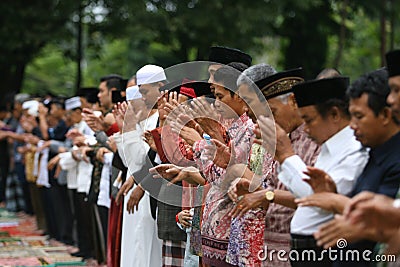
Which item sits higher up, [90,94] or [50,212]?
[90,94]

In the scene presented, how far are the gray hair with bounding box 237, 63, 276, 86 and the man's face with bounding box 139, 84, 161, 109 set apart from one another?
164 cm

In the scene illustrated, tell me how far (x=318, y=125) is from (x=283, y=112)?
0.52 meters

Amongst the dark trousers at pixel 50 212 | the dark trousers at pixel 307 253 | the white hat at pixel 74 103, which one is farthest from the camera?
the dark trousers at pixel 50 212

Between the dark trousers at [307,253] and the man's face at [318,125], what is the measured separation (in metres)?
0.49

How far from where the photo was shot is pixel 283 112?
187 inches

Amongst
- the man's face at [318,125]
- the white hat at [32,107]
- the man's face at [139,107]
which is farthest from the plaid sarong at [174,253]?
the white hat at [32,107]

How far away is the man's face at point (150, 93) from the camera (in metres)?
6.62

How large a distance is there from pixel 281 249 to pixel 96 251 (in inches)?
208

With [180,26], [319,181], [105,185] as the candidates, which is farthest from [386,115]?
[180,26]

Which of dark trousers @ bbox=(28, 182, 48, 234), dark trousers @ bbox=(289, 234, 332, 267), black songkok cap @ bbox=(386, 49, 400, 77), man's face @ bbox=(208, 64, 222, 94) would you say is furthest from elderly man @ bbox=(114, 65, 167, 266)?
dark trousers @ bbox=(28, 182, 48, 234)

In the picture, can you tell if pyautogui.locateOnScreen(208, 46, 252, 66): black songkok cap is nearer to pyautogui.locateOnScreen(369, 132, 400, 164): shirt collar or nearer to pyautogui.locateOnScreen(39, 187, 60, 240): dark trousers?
pyautogui.locateOnScreen(369, 132, 400, 164): shirt collar

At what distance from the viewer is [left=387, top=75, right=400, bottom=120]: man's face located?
3.74m

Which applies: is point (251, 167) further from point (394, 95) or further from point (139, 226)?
point (139, 226)

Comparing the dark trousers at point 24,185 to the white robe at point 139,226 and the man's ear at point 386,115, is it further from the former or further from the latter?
the man's ear at point 386,115
